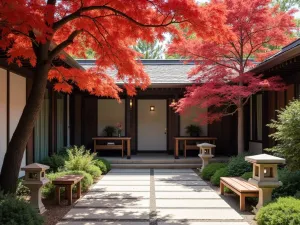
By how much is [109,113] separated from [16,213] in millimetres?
10375

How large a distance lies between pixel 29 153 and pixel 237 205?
5.19m

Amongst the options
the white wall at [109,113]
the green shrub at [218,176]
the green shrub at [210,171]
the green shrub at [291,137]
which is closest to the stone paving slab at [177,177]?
the green shrub at [210,171]

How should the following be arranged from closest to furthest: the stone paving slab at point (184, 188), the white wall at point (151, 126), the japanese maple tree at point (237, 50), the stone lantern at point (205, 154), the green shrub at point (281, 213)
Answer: the green shrub at point (281, 213) < the stone paving slab at point (184, 188) < the japanese maple tree at point (237, 50) < the stone lantern at point (205, 154) < the white wall at point (151, 126)

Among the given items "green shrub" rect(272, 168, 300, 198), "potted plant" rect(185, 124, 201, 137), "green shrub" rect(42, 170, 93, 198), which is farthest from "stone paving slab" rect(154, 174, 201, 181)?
"potted plant" rect(185, 124, 201, 137)

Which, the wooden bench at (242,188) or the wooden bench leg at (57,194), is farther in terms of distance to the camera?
the wooden bench leg at (57,194)

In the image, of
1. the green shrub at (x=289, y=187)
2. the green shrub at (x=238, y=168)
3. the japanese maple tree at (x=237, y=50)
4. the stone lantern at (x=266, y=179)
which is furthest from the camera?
the japanese maple tree at (x=237, y=50)

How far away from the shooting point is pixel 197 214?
5.77 metres

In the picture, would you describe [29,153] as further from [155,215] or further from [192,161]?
[192,161]

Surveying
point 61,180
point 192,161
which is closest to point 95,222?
point 61,180

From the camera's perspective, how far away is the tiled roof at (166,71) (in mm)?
12570

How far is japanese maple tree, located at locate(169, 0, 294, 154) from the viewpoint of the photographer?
8.93m

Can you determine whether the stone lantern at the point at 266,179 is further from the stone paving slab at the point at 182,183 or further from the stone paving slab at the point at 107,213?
the stone paving slab at the point at 182,183

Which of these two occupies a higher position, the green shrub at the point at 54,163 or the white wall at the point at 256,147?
the white wall at the point at 256,147

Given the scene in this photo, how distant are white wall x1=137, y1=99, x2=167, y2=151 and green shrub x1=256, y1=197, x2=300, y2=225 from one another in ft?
30.7
